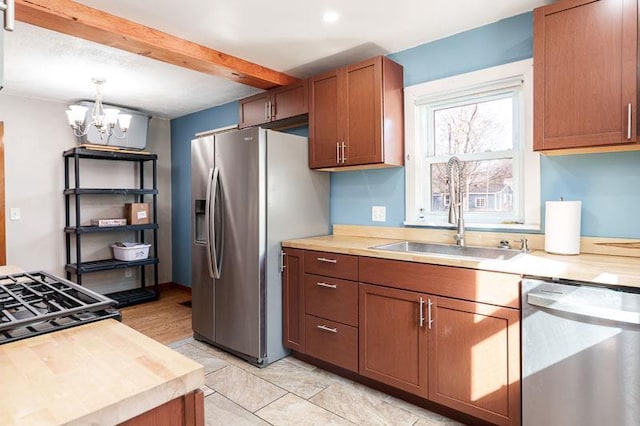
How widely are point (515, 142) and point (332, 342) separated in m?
1.77

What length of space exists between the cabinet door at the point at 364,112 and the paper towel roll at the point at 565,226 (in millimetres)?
1104

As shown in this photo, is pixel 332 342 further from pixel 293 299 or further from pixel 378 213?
pixel 378 213

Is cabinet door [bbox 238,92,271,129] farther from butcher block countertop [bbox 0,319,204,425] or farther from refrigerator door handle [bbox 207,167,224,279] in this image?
butcher block countertop [bbox 0,319,204,425]

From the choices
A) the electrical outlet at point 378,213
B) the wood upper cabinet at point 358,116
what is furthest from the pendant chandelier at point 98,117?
the electrical outlet at point 378,213

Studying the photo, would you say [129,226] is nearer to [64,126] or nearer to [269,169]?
[64,126]

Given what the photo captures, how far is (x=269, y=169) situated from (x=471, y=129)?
4.78 feet

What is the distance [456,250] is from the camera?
8.29 ft

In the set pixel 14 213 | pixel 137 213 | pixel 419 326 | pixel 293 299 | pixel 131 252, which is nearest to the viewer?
pixel 419 326

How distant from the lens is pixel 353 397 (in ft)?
7.64

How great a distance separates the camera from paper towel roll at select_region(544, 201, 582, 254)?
6.61ft

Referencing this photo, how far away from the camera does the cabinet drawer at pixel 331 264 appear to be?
7.96 ft

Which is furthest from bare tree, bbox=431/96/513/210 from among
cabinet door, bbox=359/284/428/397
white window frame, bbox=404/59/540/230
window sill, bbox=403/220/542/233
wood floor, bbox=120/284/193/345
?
wood floor, bbox=120/284/193/345

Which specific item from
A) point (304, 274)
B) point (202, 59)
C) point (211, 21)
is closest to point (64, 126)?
point (202, 59)

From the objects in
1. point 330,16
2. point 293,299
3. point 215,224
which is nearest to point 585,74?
point 330,16
